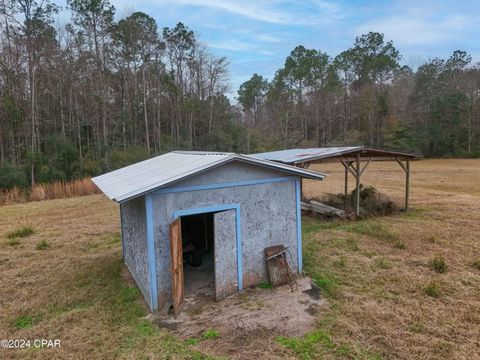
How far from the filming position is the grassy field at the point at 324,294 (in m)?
4.21

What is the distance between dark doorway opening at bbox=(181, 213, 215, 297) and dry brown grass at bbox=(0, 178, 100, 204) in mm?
10278

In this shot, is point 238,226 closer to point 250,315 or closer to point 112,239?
point 250,315

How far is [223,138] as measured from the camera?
110ft

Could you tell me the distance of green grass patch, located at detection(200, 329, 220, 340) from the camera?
441 centimetres

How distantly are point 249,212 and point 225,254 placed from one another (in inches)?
33.7

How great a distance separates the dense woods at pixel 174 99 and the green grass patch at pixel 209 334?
61.7ft

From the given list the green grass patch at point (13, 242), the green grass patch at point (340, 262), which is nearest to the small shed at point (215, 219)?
the green grass patch at point (340, 262)

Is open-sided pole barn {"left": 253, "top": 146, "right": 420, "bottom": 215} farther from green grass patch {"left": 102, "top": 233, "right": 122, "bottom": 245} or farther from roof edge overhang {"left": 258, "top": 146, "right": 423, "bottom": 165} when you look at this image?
green grass patch {"left": 102, "top": 233, "right": 122, "bottom": 245}

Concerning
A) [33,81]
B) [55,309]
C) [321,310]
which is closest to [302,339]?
[321,310]

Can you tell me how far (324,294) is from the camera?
222 inches

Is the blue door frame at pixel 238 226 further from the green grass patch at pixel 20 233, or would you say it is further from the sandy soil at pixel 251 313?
the green grass patch at pixel 20 233

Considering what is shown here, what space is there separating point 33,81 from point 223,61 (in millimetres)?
19075

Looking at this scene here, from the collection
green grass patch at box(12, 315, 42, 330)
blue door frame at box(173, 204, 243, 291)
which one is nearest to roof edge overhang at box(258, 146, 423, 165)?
blue door frame at box(173, 204, 243, 291)

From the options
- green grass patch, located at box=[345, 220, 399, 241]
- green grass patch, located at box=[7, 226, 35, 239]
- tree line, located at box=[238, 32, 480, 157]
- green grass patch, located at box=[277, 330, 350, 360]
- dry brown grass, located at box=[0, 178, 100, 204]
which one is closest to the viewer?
green grass patch, located at box=[277, 330, 350, 360]
